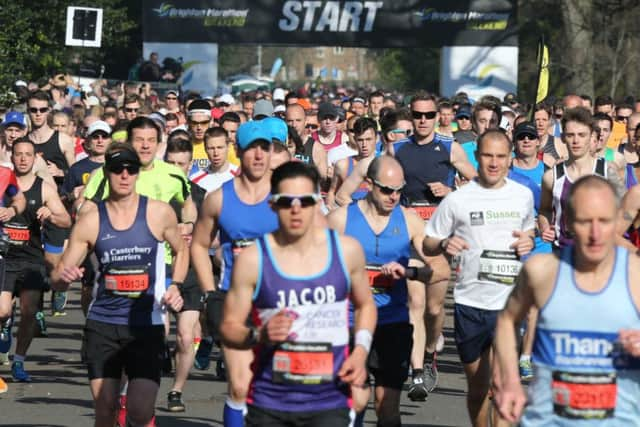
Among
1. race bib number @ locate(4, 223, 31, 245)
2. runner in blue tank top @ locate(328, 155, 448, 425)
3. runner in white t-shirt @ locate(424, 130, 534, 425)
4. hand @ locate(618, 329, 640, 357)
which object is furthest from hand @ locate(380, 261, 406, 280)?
race bib number @ locate(4, 223, 31, 245)

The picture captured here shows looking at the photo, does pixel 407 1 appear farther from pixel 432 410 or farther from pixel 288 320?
pixel 288 320

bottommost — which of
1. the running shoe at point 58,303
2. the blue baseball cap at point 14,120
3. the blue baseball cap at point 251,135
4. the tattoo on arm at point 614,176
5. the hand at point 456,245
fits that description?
the running shoe at point 58,303

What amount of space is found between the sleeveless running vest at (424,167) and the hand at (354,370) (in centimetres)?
574

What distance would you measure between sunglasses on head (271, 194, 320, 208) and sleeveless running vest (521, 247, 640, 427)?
40.2 inches

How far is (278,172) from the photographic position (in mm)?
6750

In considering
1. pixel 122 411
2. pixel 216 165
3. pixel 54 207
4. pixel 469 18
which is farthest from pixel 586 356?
pixel 469 18

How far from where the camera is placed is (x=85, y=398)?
11961 millimetres

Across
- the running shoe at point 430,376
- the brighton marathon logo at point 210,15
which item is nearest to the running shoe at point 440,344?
the running shoe at point 430,376

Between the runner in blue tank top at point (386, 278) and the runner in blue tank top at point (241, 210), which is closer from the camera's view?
the runner in blue tank top at point (241, 210)

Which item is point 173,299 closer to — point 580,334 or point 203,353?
point 580,334

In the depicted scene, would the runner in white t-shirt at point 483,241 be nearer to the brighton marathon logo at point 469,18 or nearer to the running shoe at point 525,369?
the running shoe at point 525,369

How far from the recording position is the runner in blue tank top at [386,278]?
9086 millimetres

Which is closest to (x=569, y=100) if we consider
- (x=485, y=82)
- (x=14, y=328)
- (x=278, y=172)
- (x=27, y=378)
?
(x=14, y=328)

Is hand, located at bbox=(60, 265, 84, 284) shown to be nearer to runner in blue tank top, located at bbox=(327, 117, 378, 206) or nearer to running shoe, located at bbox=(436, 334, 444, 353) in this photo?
runner in blue tank top, located at bbox=(327, 117, 378, 206)
